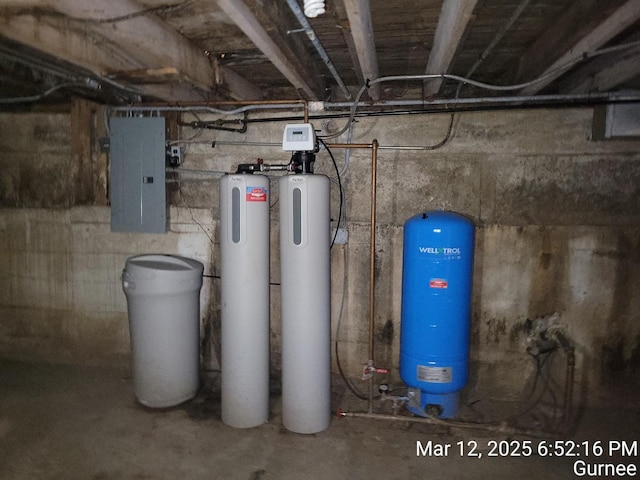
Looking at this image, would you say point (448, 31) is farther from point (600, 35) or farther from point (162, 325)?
point (162, 325)

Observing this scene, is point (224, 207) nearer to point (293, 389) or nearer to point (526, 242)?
point (293, 389)

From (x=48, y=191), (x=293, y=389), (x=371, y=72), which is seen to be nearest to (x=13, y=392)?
(x=48, y=191)

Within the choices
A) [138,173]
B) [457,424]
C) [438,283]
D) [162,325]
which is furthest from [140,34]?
[457,424]

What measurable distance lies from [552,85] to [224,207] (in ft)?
7.34

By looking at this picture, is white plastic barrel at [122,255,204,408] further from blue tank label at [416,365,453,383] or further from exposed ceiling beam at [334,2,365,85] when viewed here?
exposed ceiling beam at [334,2,365,85]

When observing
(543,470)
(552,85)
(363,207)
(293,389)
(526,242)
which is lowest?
(543,470)

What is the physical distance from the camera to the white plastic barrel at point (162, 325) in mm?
2533

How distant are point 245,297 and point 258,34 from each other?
4.58 ft

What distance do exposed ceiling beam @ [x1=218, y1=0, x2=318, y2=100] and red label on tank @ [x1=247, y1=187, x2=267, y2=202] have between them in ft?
2.16

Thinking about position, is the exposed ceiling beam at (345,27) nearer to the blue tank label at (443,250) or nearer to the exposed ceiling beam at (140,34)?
the exposed ceiling beam at (140,34)

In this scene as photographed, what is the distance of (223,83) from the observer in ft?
8.33

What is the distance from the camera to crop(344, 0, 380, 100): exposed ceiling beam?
4.85 ft

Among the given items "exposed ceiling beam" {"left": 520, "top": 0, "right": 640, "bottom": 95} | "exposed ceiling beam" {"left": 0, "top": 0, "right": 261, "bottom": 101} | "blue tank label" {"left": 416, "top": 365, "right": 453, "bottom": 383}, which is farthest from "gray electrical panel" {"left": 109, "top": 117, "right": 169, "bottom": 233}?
"exposed ceiling beam" {"left": 520, "top": 0, "right": 640, "bottom": 95}

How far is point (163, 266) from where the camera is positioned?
8.64 feet
